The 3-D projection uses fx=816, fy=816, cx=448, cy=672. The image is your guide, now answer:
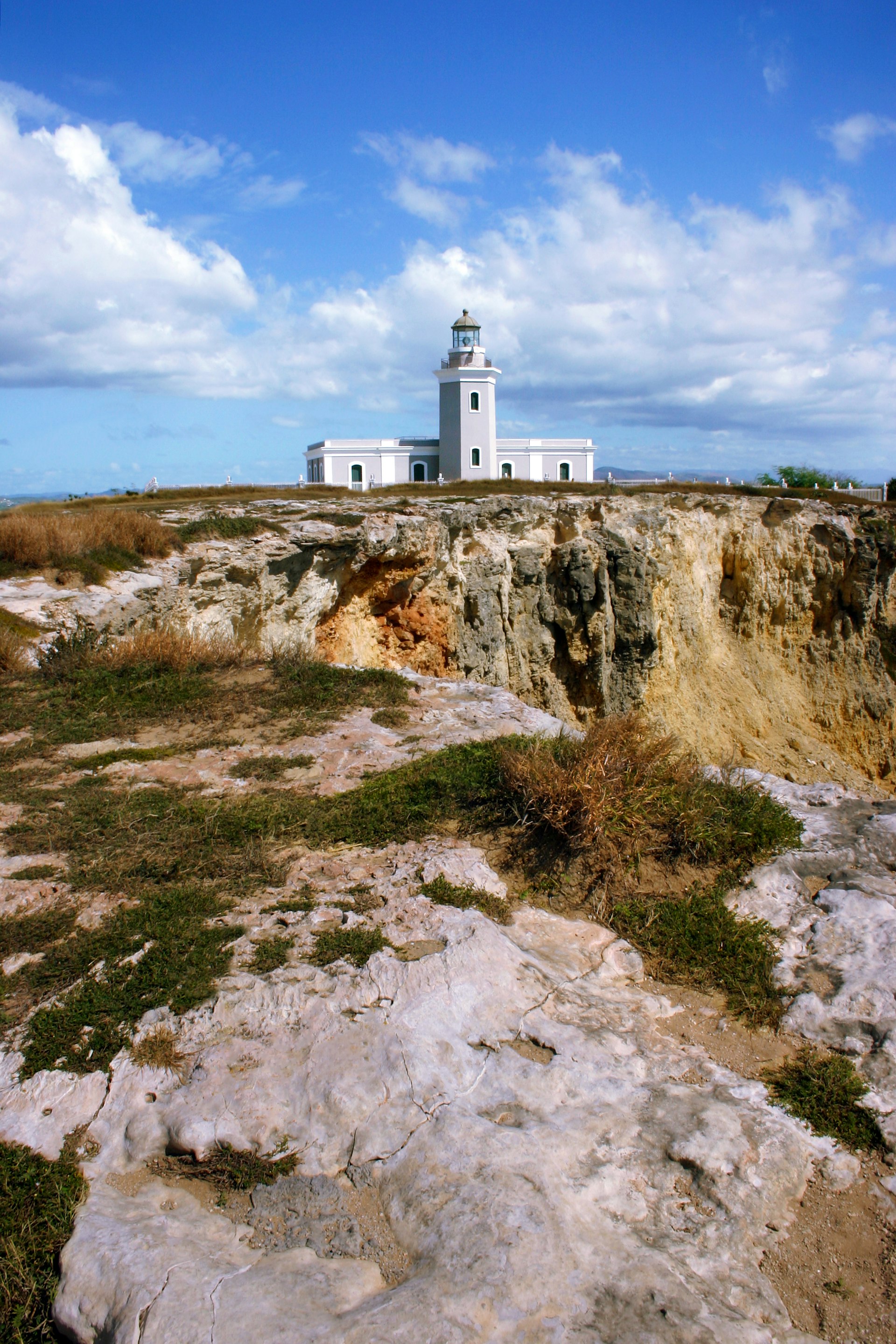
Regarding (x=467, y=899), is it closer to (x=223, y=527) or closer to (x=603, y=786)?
(x=603, y=786)

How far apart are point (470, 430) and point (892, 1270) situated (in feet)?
122

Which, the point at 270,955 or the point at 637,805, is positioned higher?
the point at 637,805

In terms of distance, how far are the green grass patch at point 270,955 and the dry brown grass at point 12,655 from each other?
5.77m

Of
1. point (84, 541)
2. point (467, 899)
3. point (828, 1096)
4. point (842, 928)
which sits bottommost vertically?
point (828, 1096)

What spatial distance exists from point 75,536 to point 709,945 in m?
10.4

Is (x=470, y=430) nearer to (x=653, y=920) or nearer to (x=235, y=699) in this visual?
(x=235, y=699)

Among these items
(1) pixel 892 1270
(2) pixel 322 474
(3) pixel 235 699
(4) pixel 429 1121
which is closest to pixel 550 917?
(4) pixel 429 1121

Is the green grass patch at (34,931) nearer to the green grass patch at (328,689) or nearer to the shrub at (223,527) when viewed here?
the green grass patch at (328,689)

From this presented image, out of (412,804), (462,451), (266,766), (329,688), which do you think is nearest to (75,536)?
(329,688)

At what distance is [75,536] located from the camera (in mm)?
11555

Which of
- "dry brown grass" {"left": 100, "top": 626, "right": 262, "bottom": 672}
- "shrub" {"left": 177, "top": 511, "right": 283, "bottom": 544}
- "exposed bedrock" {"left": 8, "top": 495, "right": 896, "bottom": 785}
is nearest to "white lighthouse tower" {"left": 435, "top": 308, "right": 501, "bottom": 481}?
"exposed bedrock" {"left": 8, "top": 495, "right": 896, "bottom": 785}

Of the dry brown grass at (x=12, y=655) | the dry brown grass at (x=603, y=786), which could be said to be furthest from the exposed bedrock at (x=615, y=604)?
the dry brown grass at (x=603, y=786)

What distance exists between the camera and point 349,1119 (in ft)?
9.92

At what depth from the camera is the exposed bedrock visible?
1483cm
